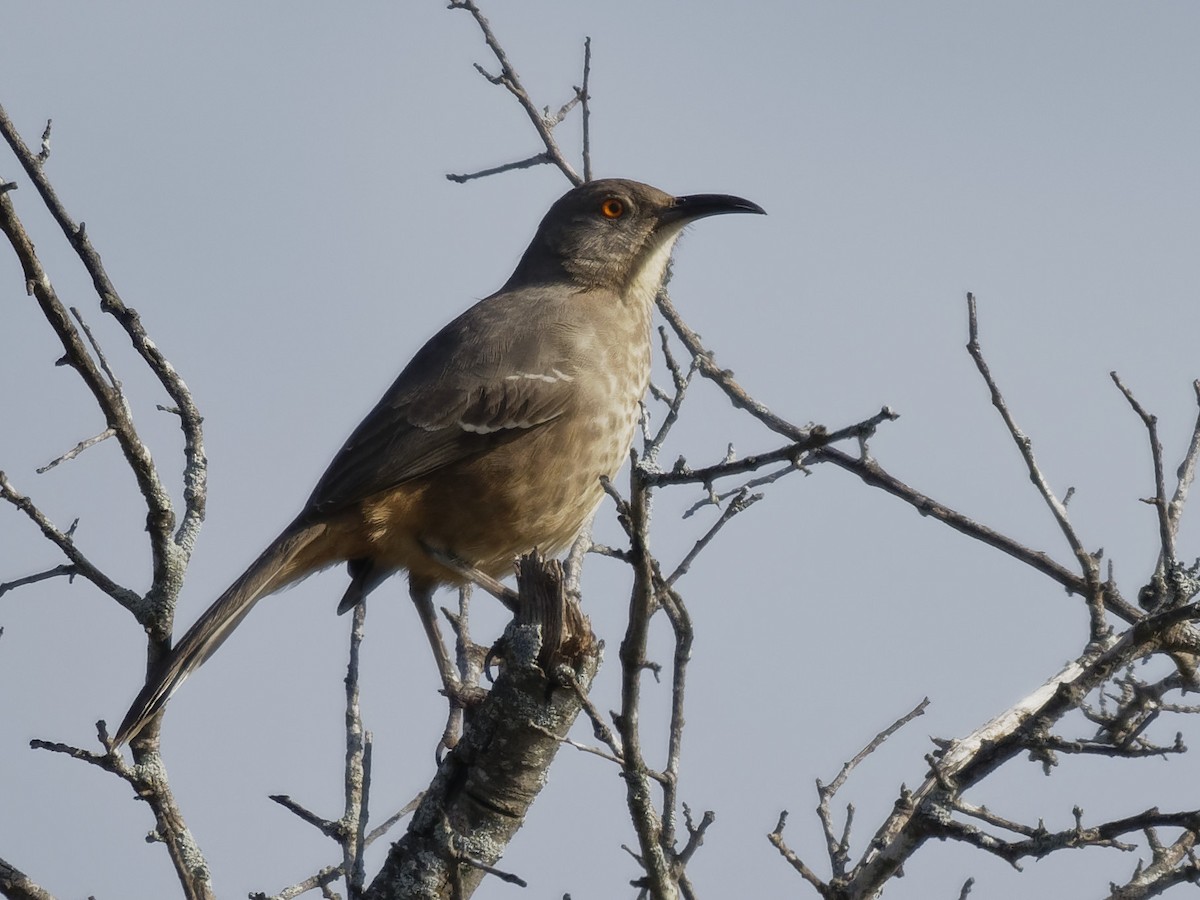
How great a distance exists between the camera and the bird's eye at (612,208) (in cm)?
599

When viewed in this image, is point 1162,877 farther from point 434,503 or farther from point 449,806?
point 434,503

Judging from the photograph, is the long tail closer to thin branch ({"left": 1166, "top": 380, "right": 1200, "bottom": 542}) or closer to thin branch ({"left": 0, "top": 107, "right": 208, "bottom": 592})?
thin branch ({"left": 0, "top": 107, "right": 208, "bottom": 592})

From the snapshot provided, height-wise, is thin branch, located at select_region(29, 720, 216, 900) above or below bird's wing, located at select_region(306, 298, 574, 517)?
below

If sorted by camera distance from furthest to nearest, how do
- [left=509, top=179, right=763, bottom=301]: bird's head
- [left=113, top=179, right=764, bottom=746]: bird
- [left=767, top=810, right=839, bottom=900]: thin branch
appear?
[left=509, top=179, right=763, bottom=301]: bird's head → [left=113, top=179, right=764, bottom=746]: bird → [left=767, top=810, right=839, bottom=900]: thin branch

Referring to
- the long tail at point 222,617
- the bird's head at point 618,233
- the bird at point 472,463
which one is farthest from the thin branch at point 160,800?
the bird's head at point 618,233

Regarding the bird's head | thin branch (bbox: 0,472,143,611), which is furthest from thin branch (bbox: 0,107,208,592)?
the bird's head

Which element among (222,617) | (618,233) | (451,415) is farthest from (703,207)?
(222,617)

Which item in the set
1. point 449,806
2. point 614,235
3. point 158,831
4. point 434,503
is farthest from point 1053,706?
point 614,235

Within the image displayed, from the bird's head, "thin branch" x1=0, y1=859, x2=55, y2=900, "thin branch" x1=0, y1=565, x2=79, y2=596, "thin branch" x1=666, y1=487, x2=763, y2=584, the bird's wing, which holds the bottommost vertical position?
"thin branch" x1=0, y1=859, x2=55, y2=900

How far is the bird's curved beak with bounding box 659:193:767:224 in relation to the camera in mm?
5809

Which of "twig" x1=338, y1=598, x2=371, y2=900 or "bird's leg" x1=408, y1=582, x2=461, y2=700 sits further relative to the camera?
"bird's leg" x1=408, y1=582, x2=461, y2=700

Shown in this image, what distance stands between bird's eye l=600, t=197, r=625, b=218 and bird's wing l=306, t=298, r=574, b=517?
2.81ft

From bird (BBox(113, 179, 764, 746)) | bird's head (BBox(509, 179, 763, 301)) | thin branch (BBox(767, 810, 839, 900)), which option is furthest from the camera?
bird's head (BBox(509, 179, 763, 301))

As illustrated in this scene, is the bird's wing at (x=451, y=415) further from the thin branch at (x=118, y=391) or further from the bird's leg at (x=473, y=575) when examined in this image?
the thin branch at (x=118, y=391)
